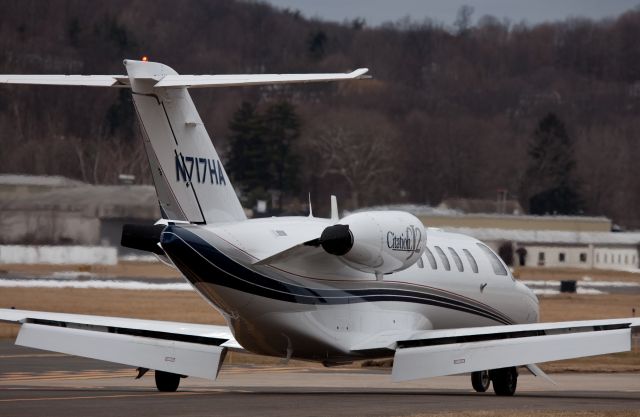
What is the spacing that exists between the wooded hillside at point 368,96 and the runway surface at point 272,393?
5856 centimetres

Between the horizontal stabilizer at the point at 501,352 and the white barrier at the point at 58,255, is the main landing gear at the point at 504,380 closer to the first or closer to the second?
the horizontal stabilizer at the point at 501,352

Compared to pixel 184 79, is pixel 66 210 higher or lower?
lower

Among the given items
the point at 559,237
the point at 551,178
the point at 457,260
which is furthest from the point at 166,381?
the point at 551,178

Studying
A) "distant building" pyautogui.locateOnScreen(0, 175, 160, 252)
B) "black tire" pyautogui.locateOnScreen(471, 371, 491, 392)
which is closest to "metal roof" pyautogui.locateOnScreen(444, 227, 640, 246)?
"distant building" pyautogui.locateOnScreen(0, 175, 160, 252)

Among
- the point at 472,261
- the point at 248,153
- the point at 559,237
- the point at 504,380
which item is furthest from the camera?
the point at 248,153

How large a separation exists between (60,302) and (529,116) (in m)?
102

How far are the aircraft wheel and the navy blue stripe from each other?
2.72 metres

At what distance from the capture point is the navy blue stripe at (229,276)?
22.4 m

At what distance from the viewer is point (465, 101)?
492 ft

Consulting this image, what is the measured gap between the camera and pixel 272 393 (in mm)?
25594

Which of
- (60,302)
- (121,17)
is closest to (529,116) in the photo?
(121,17)

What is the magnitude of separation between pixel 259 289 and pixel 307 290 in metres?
1.17

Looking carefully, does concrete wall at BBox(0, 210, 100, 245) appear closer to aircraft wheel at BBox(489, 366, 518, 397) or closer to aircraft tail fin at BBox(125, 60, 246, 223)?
aircraft wheel at BBox(489, 366, 518, 397)

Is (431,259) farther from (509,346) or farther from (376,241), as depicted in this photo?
(376,241)
